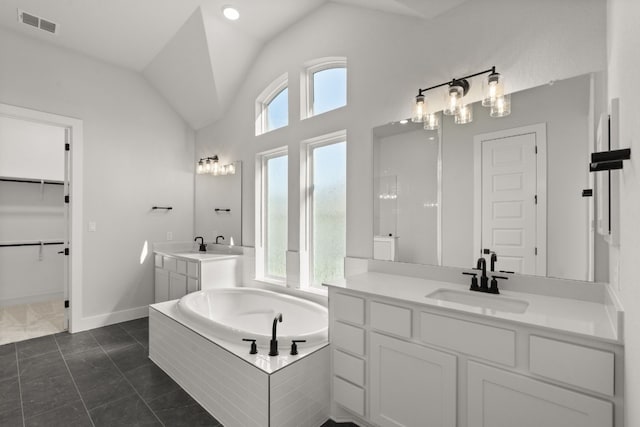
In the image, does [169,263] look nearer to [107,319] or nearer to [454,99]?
[107,319]

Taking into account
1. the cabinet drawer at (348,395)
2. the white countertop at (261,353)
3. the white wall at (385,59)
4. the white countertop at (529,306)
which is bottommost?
the cabinet drawer at (348,395)

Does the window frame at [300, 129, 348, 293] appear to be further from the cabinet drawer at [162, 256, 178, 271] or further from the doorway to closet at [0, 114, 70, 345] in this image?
the doorway to closet at [0, 114, 70, 345]

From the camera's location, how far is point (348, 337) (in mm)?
1893

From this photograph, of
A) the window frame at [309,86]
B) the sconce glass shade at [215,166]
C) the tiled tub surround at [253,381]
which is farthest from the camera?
the sconce glass shade at [215,166]

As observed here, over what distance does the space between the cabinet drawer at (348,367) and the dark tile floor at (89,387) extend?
13.6 inches

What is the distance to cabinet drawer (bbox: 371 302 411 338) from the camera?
163 centimetres

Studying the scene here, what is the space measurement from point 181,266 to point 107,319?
1.17 metres

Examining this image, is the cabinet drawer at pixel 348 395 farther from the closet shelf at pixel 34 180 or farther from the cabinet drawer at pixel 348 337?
the closet shelf at pixel 34 180

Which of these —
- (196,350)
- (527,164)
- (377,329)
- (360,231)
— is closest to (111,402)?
(196,350)

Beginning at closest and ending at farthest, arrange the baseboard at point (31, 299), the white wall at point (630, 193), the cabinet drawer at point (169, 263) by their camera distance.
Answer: the white wall at point (630, 193) < the cabinet drawer at point (169, 263) < the baseboard at point (31, 299)

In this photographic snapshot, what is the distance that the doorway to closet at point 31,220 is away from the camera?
429 cm

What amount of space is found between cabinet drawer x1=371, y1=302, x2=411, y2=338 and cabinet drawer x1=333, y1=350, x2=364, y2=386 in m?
0.28

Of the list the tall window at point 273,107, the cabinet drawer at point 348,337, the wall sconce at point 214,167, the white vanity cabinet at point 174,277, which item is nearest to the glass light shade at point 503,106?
the cabinet drawer at point 348,337

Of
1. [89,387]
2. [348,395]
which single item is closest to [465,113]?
[348,395]
